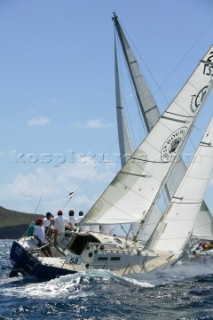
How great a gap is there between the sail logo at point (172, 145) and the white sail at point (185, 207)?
3.11ft

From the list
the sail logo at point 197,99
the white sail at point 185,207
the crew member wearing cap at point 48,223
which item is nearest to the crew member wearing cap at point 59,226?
the crew member wearing cap at point 48,223

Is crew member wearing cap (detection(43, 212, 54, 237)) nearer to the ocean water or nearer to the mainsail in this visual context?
the ocean water

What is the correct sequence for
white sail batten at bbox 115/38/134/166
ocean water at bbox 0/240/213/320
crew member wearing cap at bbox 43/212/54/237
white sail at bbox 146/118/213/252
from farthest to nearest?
white sail batten at bbox 115/38/134/166, crew member wearing cap at bbox 43/212/54/237, white sail at bbox 146/118/213/252, ocean water at bbox 0/240/213/320

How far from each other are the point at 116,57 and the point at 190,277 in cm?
1261

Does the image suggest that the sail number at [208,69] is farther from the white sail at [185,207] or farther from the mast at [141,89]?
→ the mast at [141,89]

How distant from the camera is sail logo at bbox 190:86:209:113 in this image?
2255 cm

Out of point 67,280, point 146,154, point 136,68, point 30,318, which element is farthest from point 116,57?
point 30,318

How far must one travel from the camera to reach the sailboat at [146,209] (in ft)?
64.4

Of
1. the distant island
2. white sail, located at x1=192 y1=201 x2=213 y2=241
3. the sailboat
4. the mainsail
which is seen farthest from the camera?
the distant island

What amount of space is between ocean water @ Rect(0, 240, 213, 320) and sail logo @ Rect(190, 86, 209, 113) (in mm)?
6875

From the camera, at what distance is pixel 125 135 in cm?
2859

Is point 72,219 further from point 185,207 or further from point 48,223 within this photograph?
point 185,207

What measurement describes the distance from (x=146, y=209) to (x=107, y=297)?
231 inches

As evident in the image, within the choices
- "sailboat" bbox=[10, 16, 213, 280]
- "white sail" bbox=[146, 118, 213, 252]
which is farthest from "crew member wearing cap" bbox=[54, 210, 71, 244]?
"white sail" bbox=[146, 118, 213, 252]
